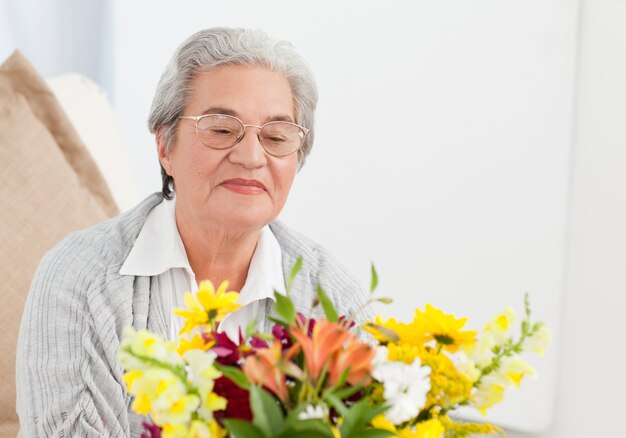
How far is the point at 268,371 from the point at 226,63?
0.90m

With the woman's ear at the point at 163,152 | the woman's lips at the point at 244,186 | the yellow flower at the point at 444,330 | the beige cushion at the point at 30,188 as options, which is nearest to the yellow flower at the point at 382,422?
the yellow flower at the point at 444,330

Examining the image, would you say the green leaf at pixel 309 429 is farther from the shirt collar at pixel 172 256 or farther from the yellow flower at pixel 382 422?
the shirt collar at pixel 172 256

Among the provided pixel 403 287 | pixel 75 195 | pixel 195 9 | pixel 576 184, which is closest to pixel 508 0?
pixel 576 184

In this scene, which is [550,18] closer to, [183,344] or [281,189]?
[281,189]

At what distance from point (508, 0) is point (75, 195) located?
3.95ft

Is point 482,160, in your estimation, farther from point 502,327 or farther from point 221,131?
point 502,327

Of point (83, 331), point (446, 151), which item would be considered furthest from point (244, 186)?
point (446, 151)

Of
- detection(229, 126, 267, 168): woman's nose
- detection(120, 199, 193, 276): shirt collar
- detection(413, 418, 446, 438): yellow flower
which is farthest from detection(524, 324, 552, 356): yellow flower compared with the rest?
detection(120, 199, 193, 276): shirt collar

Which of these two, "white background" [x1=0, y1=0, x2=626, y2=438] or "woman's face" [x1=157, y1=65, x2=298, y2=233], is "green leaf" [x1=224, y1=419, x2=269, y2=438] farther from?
"white background" [x1=0, y1=0, x2=626, y2=438]

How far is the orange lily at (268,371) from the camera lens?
0.65m

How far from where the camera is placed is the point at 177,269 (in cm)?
154

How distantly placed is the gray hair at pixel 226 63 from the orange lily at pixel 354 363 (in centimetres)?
88

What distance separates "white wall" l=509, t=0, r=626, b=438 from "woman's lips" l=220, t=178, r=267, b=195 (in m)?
1.06

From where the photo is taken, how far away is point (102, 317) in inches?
54.0
